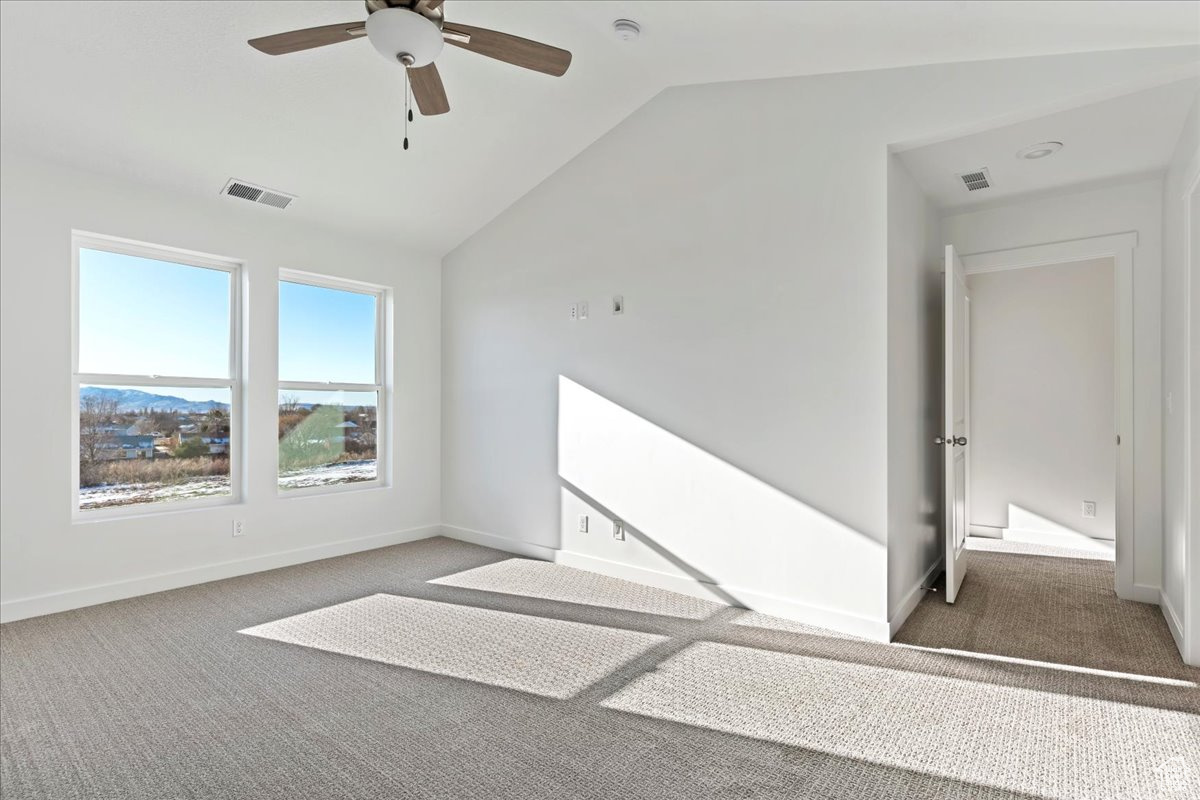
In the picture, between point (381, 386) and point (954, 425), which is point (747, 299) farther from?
point (381, 386)

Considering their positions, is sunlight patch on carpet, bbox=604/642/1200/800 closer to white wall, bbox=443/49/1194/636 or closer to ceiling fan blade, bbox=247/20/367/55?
white wall, bbox=443/49/1194/636

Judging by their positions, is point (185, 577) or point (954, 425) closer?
point (954, 425)

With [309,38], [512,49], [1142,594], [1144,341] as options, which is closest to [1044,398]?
[1144,341]

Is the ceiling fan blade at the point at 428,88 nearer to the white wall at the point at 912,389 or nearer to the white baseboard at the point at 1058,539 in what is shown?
the white wall at the point at 912,389

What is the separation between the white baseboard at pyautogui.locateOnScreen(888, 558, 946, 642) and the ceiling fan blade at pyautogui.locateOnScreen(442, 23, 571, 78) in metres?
3.15

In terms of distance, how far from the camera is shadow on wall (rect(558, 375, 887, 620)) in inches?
132

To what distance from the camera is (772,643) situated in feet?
10.4

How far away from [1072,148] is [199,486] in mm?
5841

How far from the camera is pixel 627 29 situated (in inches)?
127

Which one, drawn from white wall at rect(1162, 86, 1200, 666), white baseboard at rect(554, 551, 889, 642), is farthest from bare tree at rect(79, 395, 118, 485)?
white wall at rect(1162, 86, 1200, 666)

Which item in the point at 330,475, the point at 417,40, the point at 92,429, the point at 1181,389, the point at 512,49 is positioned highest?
the point at 512,49

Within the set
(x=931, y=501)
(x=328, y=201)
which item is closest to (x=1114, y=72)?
(x=931, y=501)

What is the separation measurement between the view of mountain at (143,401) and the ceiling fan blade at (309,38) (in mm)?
2729

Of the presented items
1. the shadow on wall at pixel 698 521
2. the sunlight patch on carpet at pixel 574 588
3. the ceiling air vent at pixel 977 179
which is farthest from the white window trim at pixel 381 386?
the ceiling air vent at pixel 977 179
